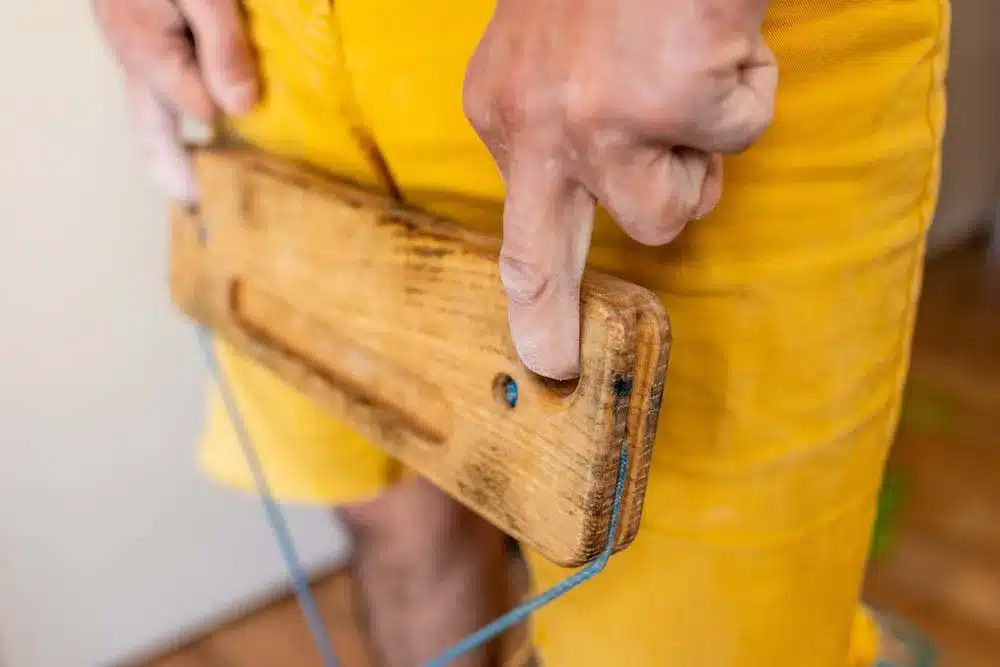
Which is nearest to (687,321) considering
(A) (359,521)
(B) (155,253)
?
(A) (359,521)

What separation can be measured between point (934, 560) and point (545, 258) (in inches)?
36.7

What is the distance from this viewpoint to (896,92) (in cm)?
36

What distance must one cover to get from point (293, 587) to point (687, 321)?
0.85 metres

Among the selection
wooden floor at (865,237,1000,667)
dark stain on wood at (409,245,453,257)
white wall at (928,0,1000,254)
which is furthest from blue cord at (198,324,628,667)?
white wall at (928,0,1000,254)

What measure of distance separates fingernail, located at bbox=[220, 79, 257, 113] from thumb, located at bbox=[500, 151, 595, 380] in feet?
0.84

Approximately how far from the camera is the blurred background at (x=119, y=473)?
79 centimetres

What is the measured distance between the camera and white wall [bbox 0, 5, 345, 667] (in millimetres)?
778

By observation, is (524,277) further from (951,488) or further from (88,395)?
(951,488)

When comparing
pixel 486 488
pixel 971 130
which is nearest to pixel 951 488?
pixel 971 130

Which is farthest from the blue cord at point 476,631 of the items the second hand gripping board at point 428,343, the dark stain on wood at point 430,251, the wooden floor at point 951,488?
the wooden floor at point 951,488

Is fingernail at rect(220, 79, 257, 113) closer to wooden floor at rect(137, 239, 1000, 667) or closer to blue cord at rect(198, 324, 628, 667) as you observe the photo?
blue cord at rect(198, 324, 628, 667)

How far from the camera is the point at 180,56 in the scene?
1.70 feet

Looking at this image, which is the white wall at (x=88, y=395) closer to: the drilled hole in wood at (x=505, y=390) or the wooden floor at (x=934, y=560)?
the wooden floor at (x=934, y=560)

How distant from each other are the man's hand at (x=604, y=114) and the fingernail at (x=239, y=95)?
0.78 ft
